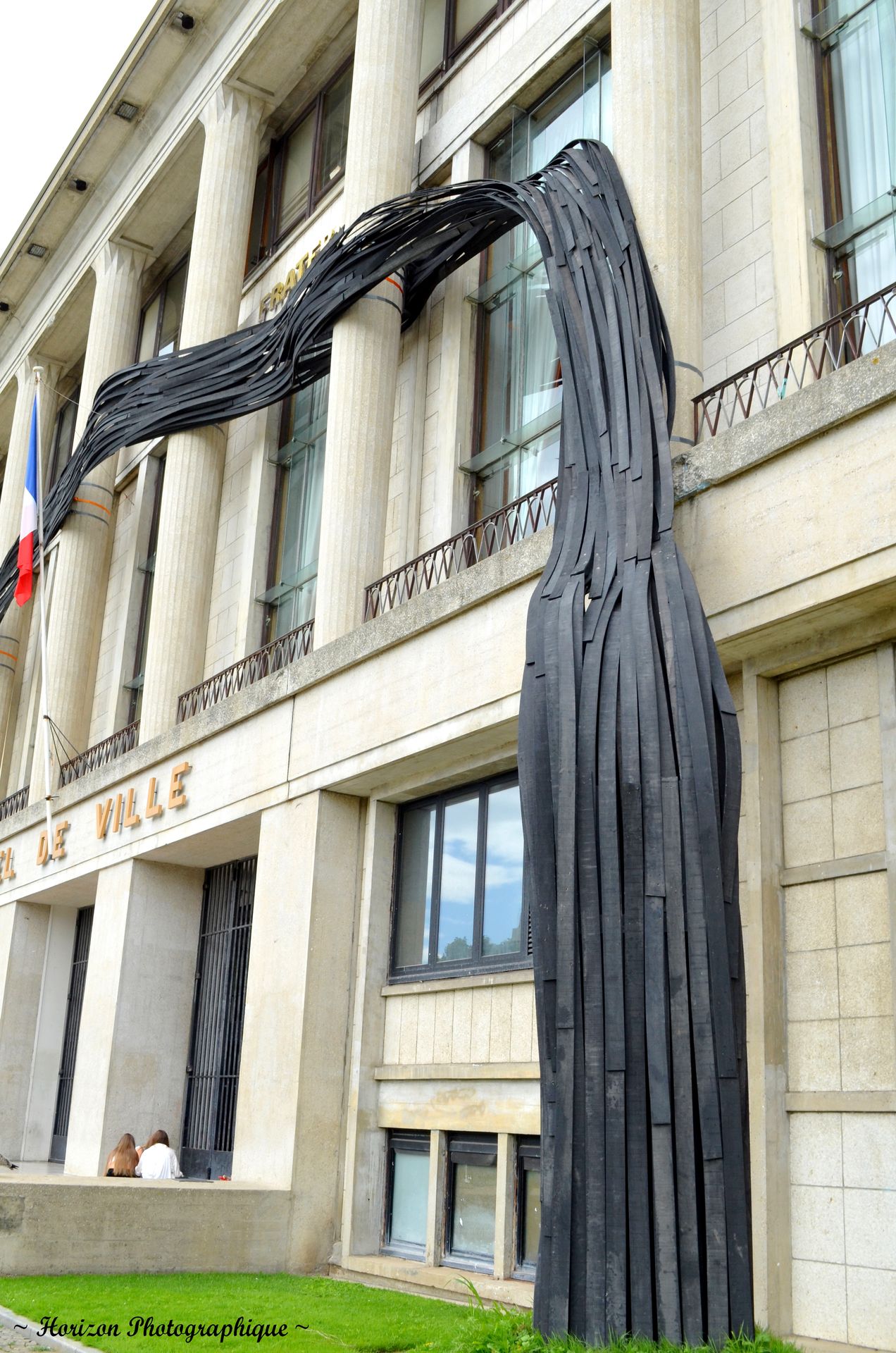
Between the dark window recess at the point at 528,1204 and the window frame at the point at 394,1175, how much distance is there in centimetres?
147

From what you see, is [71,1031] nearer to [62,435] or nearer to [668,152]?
[62,435]

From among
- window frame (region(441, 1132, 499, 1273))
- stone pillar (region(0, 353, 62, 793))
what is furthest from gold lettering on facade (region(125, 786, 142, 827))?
stone pillar (region(0, 353, 62, 793))

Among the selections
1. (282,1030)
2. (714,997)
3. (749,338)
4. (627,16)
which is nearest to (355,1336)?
(714,997)

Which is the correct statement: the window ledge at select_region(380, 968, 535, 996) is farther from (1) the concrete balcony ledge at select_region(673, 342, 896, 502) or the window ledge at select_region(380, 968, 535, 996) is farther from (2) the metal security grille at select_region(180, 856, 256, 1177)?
(1) the concrete balcony ledge at select_region(673, 342, 896, 502)

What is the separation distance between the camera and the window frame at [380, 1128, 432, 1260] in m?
13.4

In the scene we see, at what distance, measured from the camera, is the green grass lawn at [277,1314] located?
825 cm

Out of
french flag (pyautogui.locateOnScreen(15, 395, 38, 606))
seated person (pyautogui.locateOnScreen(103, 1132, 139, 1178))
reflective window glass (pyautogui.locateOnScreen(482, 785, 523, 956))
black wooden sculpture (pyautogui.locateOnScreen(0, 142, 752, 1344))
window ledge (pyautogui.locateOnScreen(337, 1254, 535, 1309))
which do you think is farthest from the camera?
french flag (pyautogui.locateOnScreen(15, 395, 38, 606))

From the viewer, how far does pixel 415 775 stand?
1445 centimetres

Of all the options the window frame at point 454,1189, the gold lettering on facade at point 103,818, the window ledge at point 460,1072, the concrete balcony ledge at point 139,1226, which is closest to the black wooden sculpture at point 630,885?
the window ledge at point 460,1072

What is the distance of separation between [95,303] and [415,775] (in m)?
17.2

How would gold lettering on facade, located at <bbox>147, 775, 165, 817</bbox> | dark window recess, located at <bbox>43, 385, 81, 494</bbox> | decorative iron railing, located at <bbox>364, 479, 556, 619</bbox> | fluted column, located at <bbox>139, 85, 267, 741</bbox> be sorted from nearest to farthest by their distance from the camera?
1. decorative iron railing, located at <bbox>364, 479, 556, 619</bbox>
2. gold lettering on facade, located at <bbox>147, 775, 165, 817</bbox>
3. fluted column, located at <bbox>139, 85, 267, 741</bbox>
4. dark window recess, located at <bbox>43, 385, 81, 494</bbox>

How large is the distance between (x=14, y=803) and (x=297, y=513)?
35.7ft

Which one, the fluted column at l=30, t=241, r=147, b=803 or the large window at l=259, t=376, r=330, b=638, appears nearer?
the large window at l=259, t=376, r=330, b=638

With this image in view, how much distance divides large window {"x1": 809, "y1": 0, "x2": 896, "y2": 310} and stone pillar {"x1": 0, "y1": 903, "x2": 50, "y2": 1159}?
19125mm
